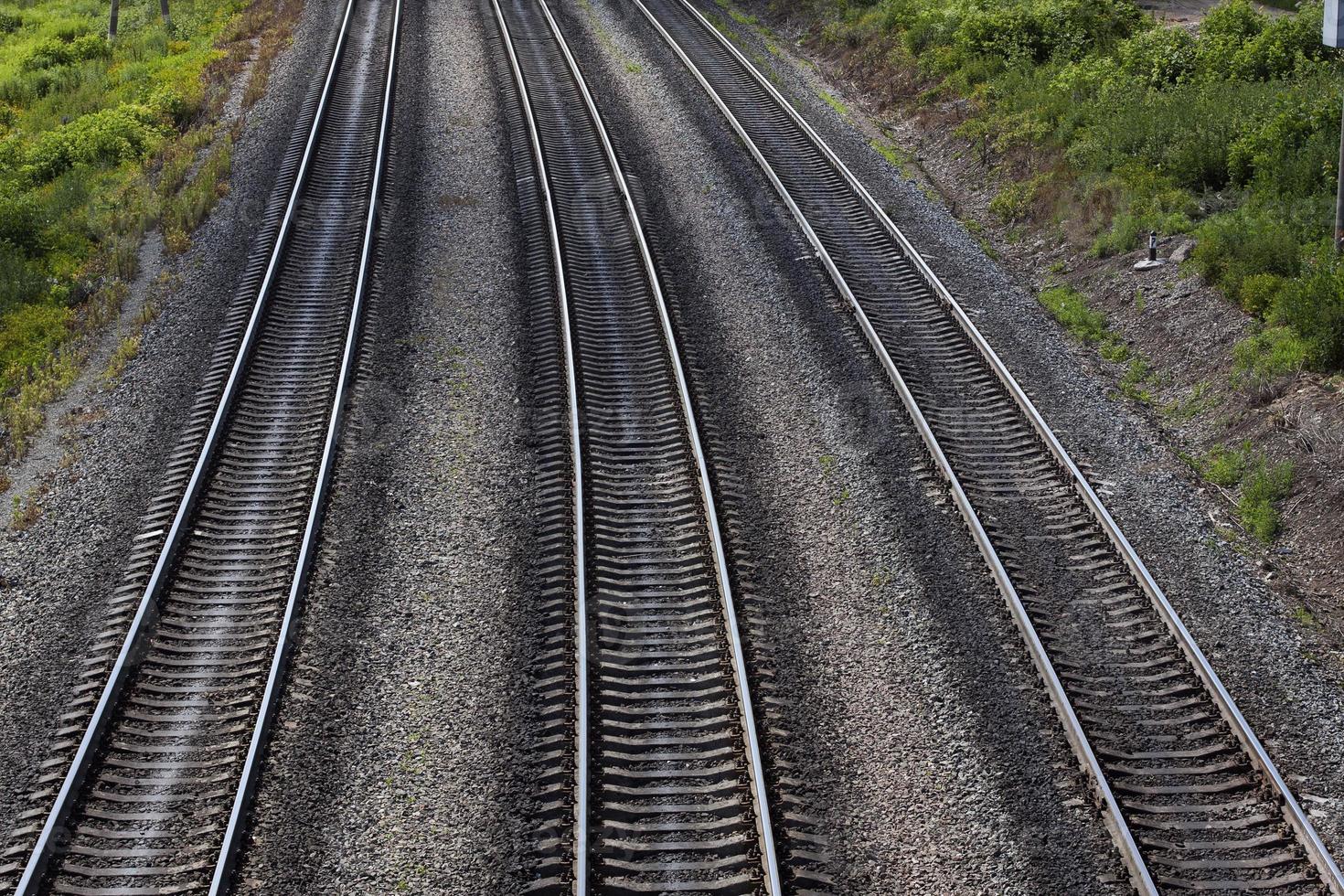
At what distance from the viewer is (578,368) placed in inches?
559

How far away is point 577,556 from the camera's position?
11031 millimetres

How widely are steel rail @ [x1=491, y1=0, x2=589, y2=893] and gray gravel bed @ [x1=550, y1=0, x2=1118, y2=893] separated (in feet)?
4.93

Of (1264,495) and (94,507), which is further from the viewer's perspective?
(94,507)

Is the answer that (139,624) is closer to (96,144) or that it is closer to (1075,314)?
(1075,314)

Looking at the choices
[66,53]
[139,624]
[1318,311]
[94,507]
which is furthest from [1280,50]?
[66,53]

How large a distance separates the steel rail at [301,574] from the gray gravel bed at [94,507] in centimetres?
161

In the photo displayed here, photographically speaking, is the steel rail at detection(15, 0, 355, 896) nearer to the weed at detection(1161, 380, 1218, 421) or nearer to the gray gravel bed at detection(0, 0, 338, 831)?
the gray gravel bed at detection(0, 0, 338, 831)

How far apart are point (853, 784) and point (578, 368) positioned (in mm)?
6713

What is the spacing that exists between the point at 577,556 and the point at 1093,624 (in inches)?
174

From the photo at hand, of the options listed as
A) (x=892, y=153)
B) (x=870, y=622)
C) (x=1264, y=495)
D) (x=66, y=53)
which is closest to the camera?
(x=870, y=622)

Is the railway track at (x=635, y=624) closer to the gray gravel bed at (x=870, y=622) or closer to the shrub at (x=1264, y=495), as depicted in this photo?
the gray gravel bed at (x=870, y=622)

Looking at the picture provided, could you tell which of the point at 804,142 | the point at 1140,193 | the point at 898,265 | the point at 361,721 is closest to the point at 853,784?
the point at 361,721

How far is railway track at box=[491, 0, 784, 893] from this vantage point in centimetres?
830

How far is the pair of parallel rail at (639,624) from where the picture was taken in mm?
8312
